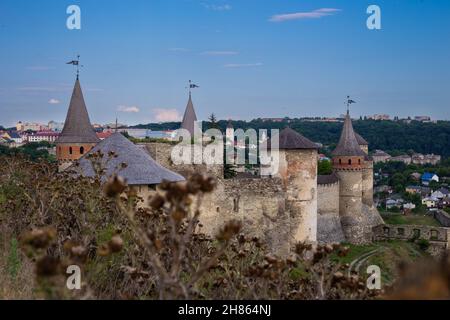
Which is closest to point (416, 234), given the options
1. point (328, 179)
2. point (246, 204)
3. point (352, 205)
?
point (352, 205)

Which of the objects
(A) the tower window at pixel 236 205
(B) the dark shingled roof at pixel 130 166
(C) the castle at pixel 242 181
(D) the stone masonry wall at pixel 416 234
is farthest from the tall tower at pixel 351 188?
(B) the dark shingled roof at pixel 130 166

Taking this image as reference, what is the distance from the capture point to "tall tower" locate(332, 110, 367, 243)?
3756 centimetres

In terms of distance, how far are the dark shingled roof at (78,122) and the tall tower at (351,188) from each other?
1743 centimetres

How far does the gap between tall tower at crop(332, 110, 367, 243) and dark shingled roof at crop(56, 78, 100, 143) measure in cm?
1743

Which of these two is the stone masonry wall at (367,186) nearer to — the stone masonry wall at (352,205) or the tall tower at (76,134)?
the stone masonry wall at (352,205)

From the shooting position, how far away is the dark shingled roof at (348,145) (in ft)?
126

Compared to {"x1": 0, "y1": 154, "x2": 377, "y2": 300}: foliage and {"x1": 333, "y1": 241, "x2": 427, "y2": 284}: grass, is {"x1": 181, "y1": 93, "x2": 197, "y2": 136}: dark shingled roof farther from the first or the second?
{"x1": 0, "y1": 154, "x2": 377, "y2": 300}: foliage

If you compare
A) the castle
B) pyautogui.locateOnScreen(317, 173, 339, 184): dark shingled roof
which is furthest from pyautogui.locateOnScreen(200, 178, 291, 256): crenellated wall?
pyautogui.locateOnScreen(317, 173, 339, 184): dark shingled roof

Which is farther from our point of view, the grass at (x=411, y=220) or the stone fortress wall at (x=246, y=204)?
the grass at (x=411, y=220)

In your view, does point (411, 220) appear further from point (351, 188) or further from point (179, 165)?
point (179, 165)

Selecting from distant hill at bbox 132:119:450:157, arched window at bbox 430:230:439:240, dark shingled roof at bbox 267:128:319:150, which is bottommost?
arched window at bbox 430:230:439:240

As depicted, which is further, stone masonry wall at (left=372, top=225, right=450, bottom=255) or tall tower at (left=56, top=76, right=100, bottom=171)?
stone masonry wall at (left=372, top=225, right=450, bottom=255)
